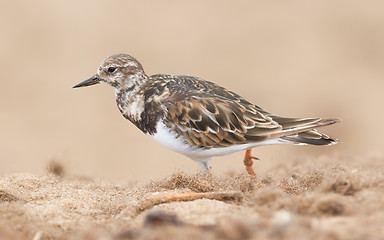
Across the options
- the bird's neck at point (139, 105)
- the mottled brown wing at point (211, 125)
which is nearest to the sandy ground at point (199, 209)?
the mottled brown wing at point (211, 125)

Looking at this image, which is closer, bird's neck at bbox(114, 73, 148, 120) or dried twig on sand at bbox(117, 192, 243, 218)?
dried twig on sand at bbox(117, 192, 243, 218)

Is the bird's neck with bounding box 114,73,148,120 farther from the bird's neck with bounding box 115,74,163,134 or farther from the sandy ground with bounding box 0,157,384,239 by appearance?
the sandy ground with bounding box 0,157,384,239

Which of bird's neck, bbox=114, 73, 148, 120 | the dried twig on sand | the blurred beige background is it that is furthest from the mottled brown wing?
the blurred beige background

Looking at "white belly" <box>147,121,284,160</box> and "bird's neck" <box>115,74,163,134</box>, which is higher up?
"bird's neck" <box>115,74,163,134</box>

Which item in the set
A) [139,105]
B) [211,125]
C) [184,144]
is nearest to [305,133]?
[211,125]

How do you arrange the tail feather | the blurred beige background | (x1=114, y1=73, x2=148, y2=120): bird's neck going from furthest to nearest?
the blurred beige background, (x1=114, y1=73, x2=148, y2=120): bird's neck, the tail feather

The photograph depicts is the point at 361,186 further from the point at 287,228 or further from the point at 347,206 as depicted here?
the point at 287,228

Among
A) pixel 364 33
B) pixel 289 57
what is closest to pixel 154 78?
pixel 289 57
